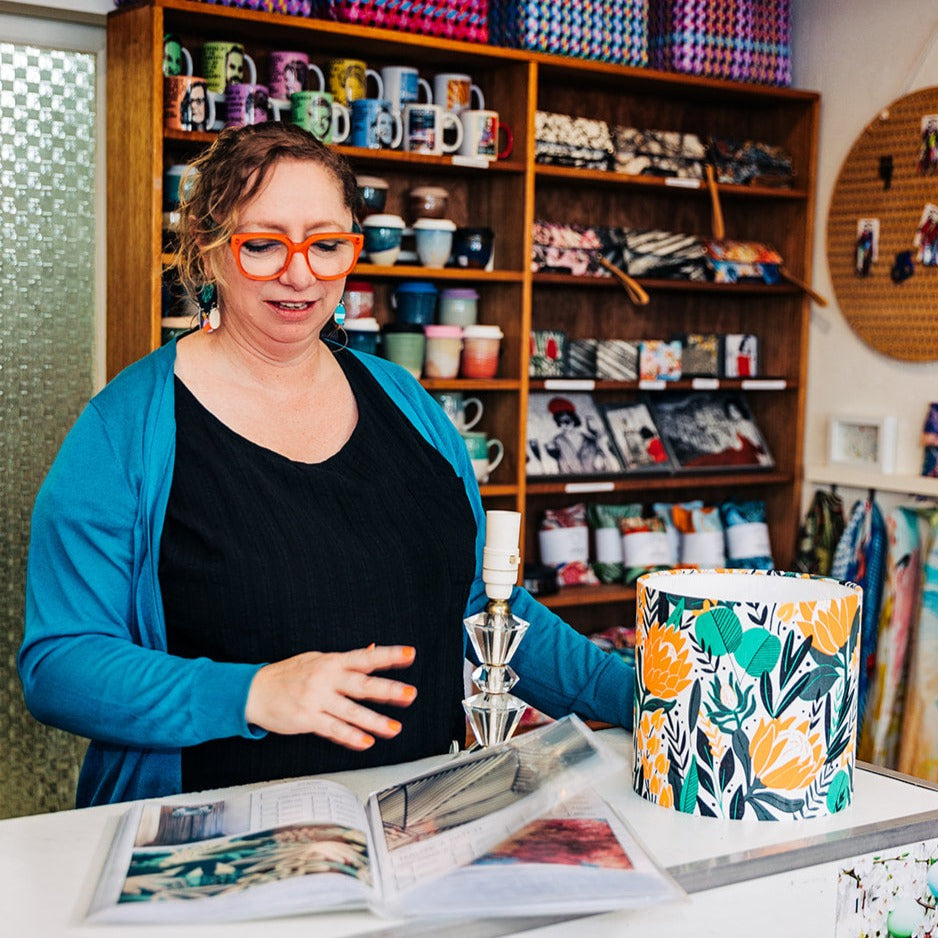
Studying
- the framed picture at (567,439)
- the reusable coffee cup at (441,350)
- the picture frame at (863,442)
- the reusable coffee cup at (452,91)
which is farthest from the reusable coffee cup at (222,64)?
the picture frame at (863,442)

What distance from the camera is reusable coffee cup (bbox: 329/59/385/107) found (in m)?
3.34

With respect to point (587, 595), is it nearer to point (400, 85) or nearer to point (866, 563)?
point (866, 563)

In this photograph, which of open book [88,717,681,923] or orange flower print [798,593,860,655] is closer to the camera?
open book [88,717,681,923]

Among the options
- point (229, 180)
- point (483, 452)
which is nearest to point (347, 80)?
point (483, 452)

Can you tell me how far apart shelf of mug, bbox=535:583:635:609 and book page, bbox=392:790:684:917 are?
8.50 feet

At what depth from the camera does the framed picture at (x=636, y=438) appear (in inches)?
159

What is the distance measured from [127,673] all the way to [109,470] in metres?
0.27

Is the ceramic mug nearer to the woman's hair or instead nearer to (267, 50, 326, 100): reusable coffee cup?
(267, 50, 326, 100): reusable coffee cup

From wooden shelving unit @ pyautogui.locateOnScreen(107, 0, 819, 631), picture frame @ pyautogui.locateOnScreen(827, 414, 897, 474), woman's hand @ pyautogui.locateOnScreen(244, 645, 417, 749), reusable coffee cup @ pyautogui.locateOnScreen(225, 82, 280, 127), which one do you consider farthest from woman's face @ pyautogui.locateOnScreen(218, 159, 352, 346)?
picture frame @ pyautogui.locateOnScreen(827, 414, 897, 474)

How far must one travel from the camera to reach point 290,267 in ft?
5.24

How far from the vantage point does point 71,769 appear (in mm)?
3467

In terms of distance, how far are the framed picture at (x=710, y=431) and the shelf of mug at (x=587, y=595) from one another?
17.3 inches

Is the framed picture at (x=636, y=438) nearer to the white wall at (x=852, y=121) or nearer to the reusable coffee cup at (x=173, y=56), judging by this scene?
the white wall at (x=852, y=121)

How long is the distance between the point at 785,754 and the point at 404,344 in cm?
232
